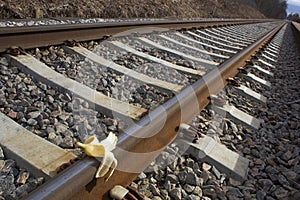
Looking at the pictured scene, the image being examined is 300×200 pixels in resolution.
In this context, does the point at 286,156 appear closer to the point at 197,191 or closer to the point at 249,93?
the point at 197,191

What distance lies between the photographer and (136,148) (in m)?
1.67

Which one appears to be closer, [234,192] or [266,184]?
[234,192]

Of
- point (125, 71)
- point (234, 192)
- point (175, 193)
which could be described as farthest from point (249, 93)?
point (175, 193)

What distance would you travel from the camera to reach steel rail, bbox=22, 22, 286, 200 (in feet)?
4.16

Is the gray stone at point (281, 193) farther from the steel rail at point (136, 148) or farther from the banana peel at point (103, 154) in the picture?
the banana peel at point (103, 154)

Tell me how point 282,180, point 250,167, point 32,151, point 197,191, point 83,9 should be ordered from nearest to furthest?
1. point 32,151
2. point 197,191
3. point 282,180
4. point 250,167
5. point 83,9

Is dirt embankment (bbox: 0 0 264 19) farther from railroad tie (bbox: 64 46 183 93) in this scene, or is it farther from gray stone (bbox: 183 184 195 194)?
gray stone (bbox: 183 184 195 194)

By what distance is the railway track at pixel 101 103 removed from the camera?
1.58m

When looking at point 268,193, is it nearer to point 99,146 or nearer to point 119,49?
point 99,146

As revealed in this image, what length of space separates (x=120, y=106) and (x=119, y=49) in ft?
5.27

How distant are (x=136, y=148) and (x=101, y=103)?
73cm

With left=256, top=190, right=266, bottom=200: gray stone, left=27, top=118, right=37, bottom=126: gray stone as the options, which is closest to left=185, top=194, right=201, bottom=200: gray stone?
left=256, top=190, right=266, bottom=200: gray stone

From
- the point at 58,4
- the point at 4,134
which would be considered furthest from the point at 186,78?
the point at 58,4

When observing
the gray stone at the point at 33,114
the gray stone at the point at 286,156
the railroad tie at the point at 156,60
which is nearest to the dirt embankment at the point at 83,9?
the railroad tie at the point at 156,60
